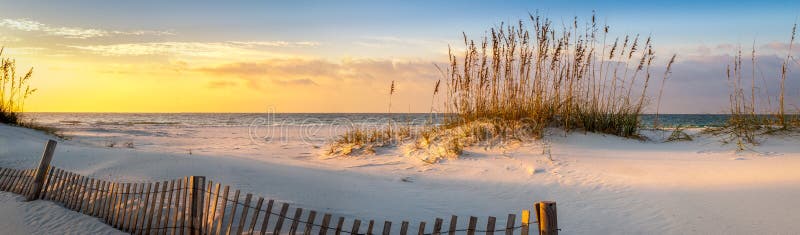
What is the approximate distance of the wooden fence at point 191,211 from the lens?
11.2 feet

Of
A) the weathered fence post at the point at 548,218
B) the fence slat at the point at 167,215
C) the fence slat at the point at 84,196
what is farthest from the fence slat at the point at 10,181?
the weathered fence post at the point at 548,218

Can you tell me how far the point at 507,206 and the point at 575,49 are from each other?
160 inches

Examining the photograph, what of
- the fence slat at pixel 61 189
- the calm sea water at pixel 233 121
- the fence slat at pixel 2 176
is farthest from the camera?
the calm sea water at pixel 233 121

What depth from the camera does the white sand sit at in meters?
4.89

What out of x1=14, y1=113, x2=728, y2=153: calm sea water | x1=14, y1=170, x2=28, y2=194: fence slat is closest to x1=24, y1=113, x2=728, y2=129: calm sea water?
x1=14, y1=113, x2=728, y2=153: calm sea water

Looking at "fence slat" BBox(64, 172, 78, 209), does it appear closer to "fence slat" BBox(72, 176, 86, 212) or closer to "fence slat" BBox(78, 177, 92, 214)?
"fence slat" BBox(72, 176, 86, 212)

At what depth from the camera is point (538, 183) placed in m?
6.28

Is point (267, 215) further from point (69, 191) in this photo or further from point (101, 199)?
point (69, 191)

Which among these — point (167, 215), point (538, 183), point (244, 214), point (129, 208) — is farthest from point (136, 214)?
point (538, 183)

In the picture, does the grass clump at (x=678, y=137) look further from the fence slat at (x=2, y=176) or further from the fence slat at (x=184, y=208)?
the fence slat at (x=2, y=176)

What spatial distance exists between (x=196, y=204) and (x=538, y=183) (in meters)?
4.00

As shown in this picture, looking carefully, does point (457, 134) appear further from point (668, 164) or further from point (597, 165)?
point (668, 164)

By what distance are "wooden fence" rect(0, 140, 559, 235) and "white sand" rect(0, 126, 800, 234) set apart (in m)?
0.19

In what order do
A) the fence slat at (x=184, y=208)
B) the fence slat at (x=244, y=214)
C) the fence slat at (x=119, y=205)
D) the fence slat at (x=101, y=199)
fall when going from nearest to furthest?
the fence slat at (x=244, y=214)
the fence slat at (x=184, y=208)
the fence slat at (x=119, y=205)
the fence slat at (x=101, y=199)
